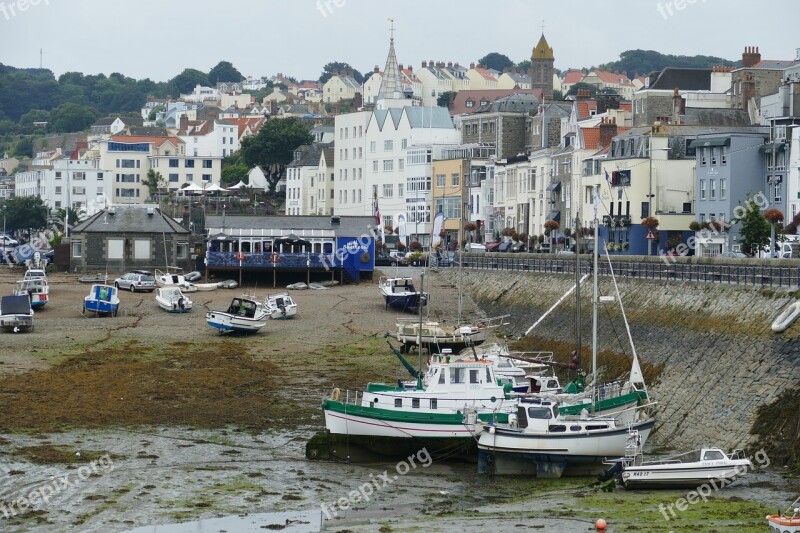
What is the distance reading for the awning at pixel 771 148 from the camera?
253 feet

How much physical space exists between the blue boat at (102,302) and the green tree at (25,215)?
286 feet

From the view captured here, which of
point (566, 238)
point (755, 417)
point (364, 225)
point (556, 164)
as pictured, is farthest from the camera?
point (556, 164)

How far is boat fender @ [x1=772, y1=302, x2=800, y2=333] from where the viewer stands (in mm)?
38781

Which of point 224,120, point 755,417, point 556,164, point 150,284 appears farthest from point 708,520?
point 224,120

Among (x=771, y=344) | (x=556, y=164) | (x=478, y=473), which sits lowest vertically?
(x=478, y=473)

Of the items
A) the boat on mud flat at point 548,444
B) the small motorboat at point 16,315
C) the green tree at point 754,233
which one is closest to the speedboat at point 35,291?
the small motorboat at point 16,315

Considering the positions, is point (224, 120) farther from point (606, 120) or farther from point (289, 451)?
point (289, 451)

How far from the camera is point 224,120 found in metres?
196

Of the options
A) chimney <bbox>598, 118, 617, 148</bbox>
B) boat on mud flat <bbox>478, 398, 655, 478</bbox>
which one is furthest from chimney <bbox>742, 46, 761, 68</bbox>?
boat on mud flat <bbox>478, 398, 655, 478</bbox>

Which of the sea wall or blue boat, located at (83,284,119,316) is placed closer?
the sea wall

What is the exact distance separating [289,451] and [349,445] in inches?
66.6

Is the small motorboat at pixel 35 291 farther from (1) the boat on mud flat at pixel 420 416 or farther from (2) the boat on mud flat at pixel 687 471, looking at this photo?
(2) the boat on mud flat at pixel 687 471

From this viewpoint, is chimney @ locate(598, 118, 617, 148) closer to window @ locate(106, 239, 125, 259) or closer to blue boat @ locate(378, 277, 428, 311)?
blue boat @ locate(378, 277, 428, 311)

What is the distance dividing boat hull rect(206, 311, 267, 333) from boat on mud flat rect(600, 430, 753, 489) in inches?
1105
